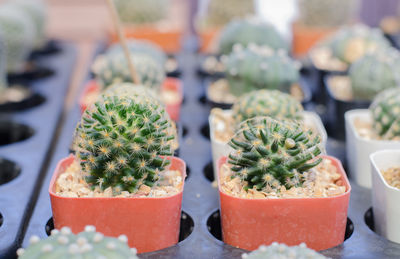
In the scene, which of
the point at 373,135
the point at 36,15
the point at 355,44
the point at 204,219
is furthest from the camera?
the point at 36,15

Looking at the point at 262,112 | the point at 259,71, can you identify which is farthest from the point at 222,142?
the point at 259,71

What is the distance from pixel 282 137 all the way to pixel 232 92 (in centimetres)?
84

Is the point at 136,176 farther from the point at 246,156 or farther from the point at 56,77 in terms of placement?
the point at 56,77

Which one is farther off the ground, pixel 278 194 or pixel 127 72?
pixel 127 72

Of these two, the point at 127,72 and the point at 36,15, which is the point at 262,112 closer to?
the point at 127,72

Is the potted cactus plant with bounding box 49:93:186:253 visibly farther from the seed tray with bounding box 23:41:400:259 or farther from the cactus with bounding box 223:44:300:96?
the cactus with bounding box 223:44:300:96

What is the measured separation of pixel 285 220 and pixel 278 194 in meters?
0.06

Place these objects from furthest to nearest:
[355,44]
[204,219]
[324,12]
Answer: [324,12] → [355,44] → [204,219]

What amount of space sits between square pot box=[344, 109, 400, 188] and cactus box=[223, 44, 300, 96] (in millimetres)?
381

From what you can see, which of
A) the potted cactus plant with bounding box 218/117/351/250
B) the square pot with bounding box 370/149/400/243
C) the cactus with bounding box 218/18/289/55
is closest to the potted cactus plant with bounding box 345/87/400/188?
the square pot with bounding box 370/149/400/243

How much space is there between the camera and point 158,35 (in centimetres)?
264

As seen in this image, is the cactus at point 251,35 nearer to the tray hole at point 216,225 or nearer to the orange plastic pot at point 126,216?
the tray hole at point 216,225

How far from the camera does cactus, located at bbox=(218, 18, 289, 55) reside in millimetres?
2211

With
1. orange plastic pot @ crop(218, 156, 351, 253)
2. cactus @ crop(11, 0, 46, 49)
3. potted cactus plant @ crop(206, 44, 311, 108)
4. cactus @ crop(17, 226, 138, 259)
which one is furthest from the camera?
cactus @ crop(11, 0, 46, 49)
